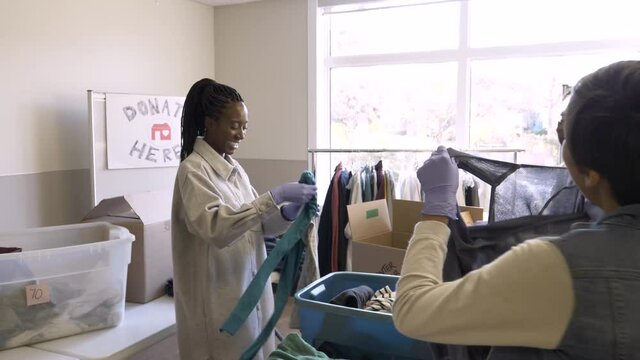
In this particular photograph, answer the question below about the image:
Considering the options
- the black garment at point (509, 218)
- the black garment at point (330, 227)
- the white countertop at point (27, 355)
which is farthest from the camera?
the black garment at point (330, 227)

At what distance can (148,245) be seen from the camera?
2.11 m

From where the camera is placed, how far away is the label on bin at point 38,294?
1600 mm

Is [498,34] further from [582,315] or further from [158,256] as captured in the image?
[582,315]

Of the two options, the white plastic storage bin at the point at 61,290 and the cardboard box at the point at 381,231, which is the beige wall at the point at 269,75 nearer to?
the cardboard box at the point at 381,231

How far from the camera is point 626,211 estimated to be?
2.49 feet

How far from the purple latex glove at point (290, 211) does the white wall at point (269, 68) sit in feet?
7.62

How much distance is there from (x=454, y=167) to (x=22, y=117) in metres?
2.69

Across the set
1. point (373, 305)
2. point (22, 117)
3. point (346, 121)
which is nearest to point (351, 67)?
point (346, 121)

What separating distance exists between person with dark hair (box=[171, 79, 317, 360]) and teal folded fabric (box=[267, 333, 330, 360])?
0.39 metres

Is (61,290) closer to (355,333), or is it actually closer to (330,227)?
(355,333)

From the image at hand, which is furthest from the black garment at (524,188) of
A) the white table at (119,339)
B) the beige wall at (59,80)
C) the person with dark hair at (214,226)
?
the beige wall at (59,80)

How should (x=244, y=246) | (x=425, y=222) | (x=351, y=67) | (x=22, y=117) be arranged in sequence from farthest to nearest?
(x=351, y=67) → (x=22, y=117) → (x=244, y=246) → (x=425, y=222)

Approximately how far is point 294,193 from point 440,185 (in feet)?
2.43

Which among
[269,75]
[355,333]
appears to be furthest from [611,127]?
[269,75]
